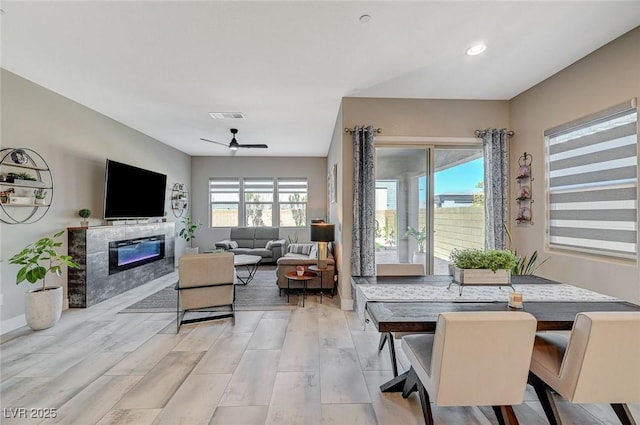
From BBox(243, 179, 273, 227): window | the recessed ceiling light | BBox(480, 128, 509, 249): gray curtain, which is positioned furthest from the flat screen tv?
BBox(480, 128, 509, 249): gray curtain

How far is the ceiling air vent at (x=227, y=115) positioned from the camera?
4387 mm

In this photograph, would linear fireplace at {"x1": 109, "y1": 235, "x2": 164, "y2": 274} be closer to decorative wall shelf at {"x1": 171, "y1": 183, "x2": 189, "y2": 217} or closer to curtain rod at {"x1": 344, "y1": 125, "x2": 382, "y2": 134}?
decorative wall shelf at {"x1": 171, "y1": 183, "x2": 189, "y2": 217}

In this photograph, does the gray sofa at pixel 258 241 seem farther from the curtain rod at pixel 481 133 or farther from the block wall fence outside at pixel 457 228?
the curtain rod at pixel 481 133

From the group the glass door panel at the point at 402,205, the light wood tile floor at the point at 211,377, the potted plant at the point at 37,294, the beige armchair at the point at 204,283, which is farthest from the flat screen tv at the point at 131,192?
the glass door panel at the point at 402,205

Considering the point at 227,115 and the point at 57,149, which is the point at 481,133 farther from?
the point at 57,149

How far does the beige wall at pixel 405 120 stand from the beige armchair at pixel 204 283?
5.12ft

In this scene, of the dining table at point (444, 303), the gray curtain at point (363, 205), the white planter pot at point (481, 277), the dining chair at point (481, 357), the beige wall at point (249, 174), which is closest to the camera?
the dining chair at point (481, 357)

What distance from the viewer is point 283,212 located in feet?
25.9

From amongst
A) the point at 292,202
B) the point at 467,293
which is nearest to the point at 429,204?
the point at 467,293

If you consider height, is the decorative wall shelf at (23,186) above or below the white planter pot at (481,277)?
above

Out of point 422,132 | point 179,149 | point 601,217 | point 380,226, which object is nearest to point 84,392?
point 380,226

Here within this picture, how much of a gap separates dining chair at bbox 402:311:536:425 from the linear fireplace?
4820 millimetres

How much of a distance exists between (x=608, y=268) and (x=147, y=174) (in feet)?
21.8

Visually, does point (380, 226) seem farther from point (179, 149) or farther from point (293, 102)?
point (179, 149)
